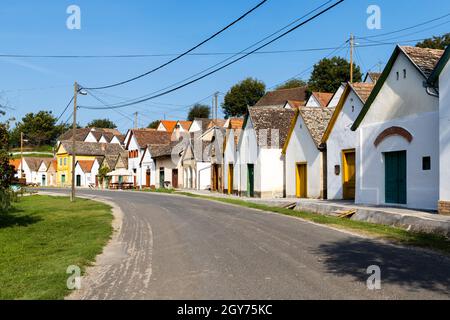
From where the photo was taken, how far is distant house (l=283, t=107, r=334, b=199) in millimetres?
27959

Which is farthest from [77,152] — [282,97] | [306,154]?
[306,154]

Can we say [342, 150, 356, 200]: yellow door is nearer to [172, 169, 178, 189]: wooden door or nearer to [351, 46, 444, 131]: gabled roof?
[351, 46, 444, 131]: gabled roof

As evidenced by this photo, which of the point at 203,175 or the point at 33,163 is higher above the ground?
the point at 33,163

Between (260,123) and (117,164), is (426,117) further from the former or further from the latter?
(117,164)

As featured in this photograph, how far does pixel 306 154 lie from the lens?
1157 inches

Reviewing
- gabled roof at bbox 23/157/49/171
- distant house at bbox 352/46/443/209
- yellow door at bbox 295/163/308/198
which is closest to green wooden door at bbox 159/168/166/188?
yellow door at bbox 295/163/308/198

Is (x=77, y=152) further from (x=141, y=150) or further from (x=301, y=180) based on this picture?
(x=301, y=180)

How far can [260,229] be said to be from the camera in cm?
1539

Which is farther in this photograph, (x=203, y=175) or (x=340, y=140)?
(x=203, y=175)

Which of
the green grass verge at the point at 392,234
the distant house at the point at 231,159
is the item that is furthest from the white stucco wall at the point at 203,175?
→ the green grass verge at the point at 392,234

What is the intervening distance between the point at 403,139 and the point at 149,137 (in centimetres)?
5121

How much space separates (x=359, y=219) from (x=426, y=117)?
13.7 feet

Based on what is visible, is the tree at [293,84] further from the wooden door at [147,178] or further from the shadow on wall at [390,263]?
the shadow on wall at [390,263]

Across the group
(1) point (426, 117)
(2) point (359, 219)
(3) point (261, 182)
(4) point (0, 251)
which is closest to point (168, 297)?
(4) point (0, 251)
